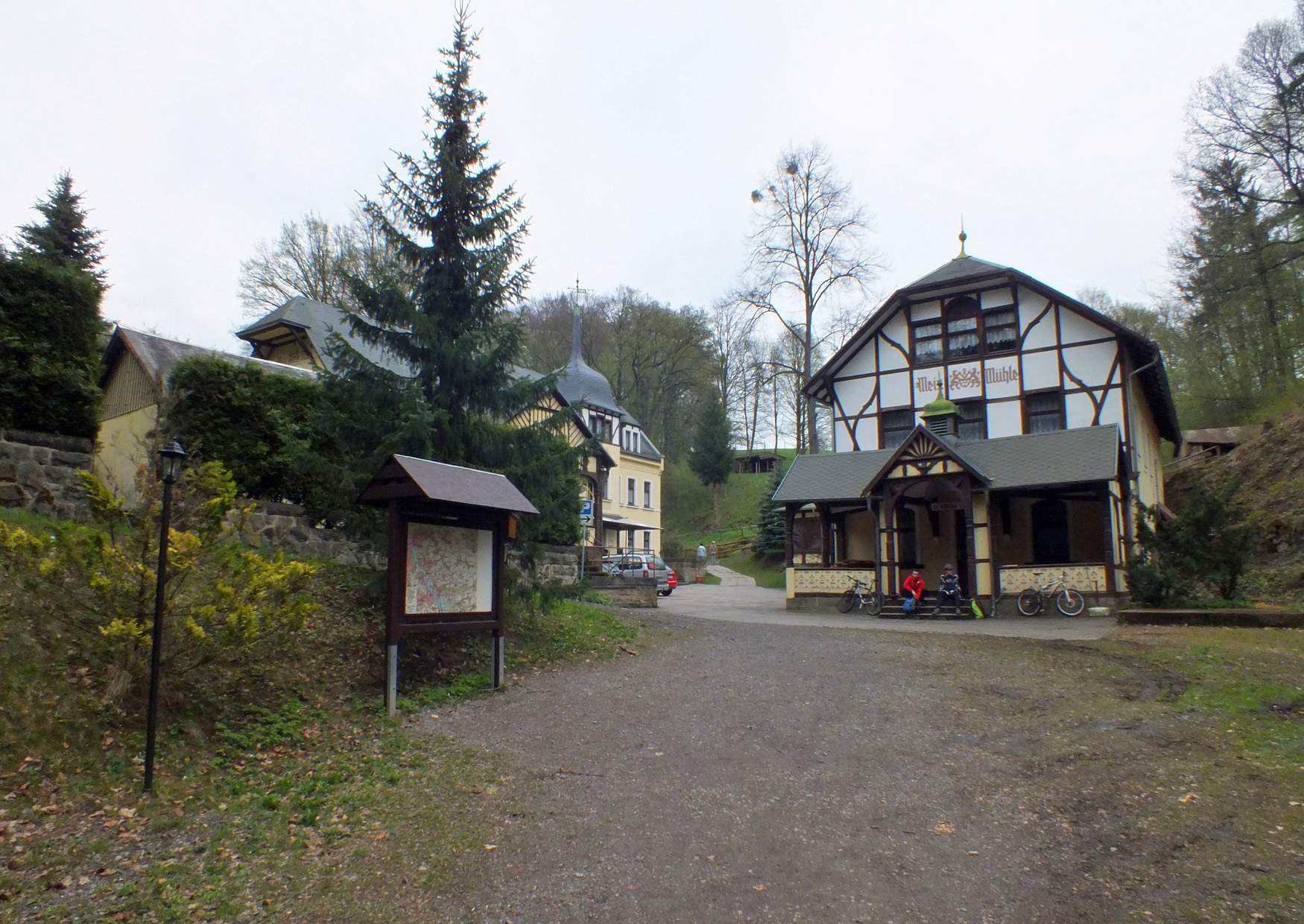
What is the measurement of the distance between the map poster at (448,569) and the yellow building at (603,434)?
19.5 metres

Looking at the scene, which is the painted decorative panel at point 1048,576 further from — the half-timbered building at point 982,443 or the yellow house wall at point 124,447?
the yellow house wall at point 124,447

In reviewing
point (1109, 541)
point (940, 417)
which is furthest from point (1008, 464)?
point (1109, 541)

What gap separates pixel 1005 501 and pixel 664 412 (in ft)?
117

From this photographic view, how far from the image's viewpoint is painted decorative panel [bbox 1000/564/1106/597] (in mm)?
20453

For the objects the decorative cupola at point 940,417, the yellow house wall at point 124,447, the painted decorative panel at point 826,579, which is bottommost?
the painted decorative panel at point 826,579

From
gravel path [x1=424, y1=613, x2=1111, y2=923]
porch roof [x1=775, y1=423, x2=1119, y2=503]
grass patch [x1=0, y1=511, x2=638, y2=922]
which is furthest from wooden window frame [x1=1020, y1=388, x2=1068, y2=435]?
grass patch [x1=0, y1=511, x2=638, y2=922]

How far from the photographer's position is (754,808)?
6535 millimetres

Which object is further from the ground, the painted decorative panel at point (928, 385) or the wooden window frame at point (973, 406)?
the painted decorative panel at point (928, 385)

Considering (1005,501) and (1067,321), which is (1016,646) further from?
(1067,321)

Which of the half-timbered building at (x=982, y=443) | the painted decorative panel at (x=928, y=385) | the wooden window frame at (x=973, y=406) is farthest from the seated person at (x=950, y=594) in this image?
the painted decorative panel at (x=928, y=385)

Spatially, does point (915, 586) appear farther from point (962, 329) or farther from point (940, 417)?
point (962, 329)

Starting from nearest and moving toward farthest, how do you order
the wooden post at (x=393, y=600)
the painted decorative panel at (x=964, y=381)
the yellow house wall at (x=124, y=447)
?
the wooden post at (x=393, y=600) < the yellow house wall at (x=124, y=447) < the painted decorative panel at (x=964, y=381)

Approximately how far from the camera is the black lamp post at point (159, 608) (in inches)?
256

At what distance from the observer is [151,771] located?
6531 mm
